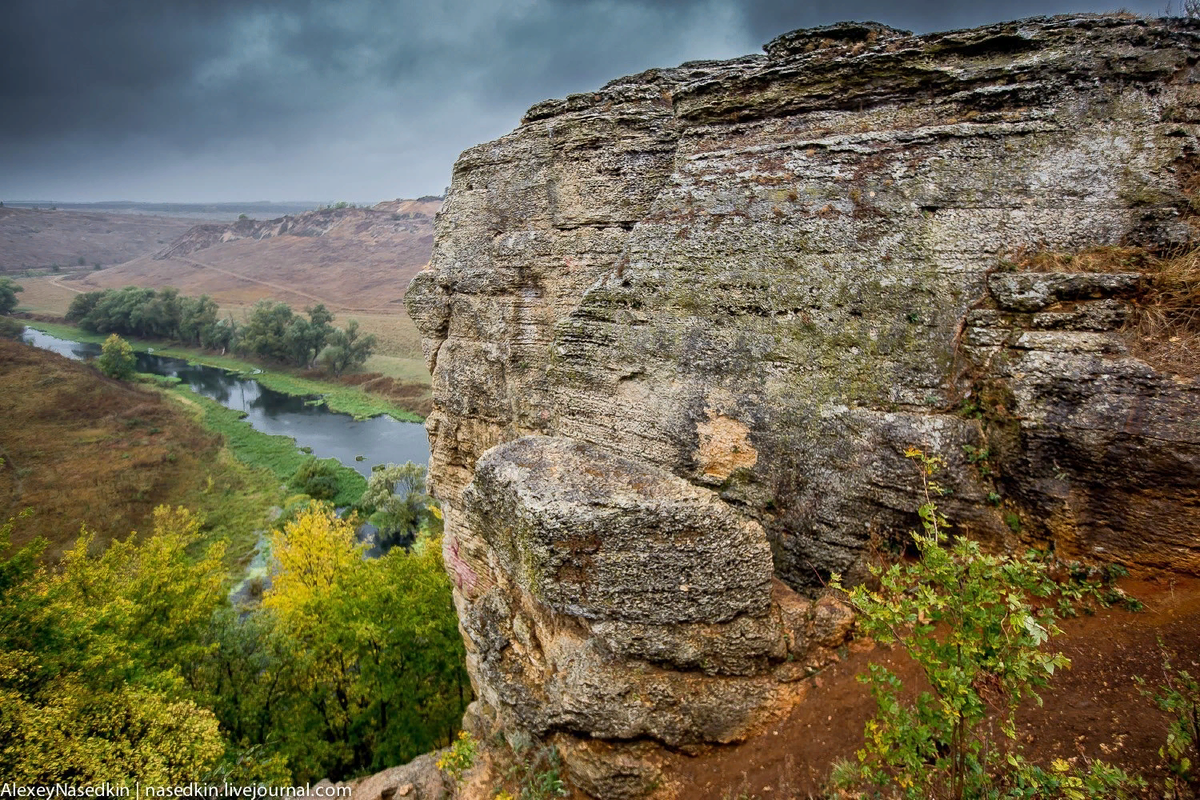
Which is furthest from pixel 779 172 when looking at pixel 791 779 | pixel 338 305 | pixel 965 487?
pixel 338 305

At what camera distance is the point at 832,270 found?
8070 mm

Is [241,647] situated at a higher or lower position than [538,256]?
lower

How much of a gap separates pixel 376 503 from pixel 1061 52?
93.8 feet

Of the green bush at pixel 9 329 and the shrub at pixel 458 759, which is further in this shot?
the green bush at pixel 9 329

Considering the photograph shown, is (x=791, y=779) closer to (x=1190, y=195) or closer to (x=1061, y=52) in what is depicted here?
(x=1190, y=195)

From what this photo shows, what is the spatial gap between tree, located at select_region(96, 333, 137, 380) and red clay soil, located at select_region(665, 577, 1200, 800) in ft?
201

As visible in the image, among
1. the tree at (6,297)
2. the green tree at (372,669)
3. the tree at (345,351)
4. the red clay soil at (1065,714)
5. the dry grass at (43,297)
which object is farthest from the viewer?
the dry grass at (43,297)

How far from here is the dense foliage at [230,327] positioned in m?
55.6

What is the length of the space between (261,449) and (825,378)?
40318 mm

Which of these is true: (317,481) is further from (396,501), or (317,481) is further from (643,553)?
(643,553)

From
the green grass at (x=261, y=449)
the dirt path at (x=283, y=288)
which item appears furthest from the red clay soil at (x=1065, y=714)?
the dirt path at (x=283, y=288)

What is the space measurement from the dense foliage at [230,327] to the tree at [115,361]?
1056cm

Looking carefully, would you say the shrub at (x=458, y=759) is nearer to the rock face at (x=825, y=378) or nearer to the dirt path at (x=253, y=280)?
the rock face at (x=825, y=378)

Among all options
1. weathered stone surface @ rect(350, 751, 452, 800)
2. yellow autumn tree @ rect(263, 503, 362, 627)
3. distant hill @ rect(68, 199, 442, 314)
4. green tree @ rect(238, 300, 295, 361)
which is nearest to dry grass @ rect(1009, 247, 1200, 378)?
weathered stone surface @ rect(350, 751, 452, 800)
